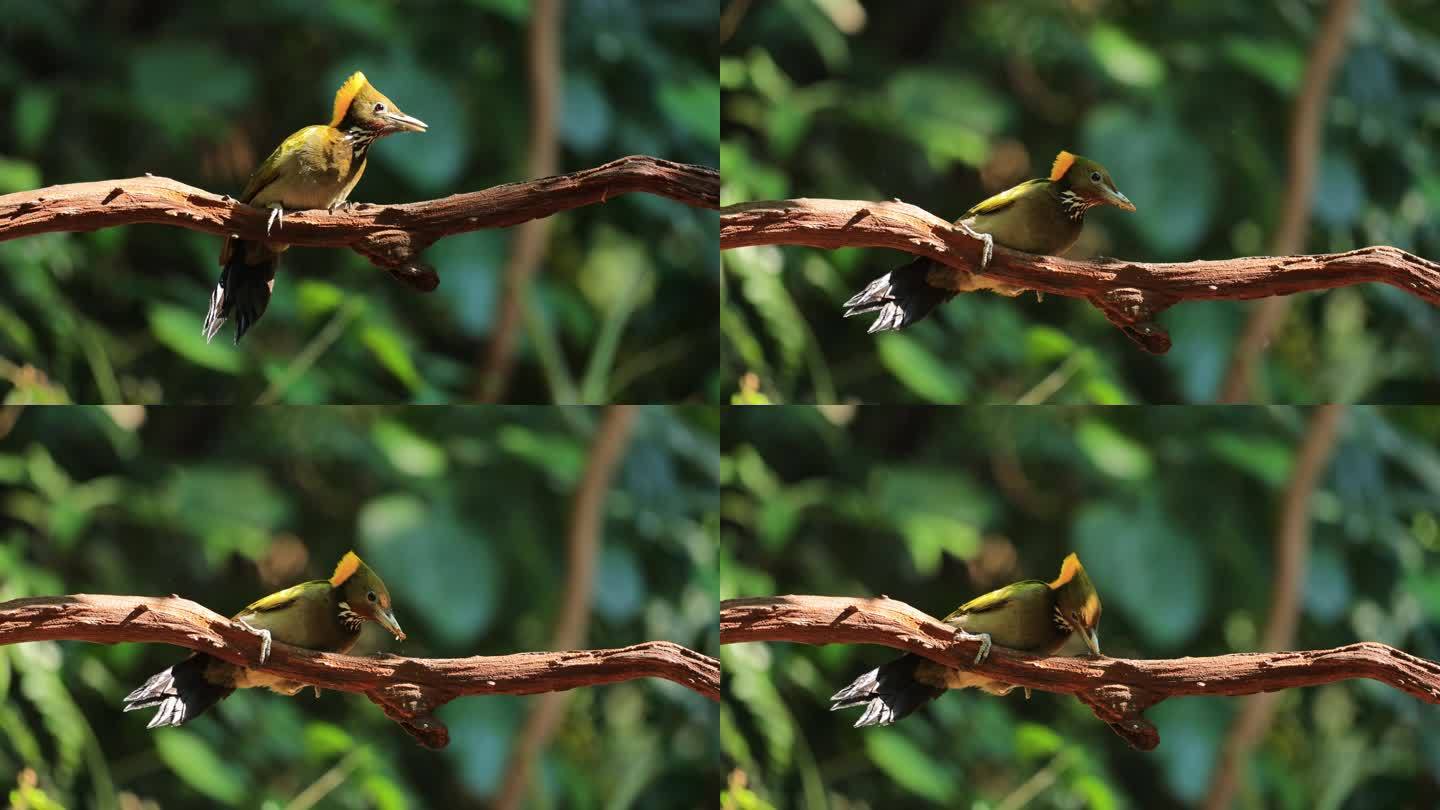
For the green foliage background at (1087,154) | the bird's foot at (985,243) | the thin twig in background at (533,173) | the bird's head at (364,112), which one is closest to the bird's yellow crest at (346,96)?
the bird's head at (364,112)

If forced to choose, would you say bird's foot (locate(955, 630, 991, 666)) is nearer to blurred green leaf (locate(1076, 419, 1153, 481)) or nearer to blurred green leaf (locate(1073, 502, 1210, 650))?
blurred green leaf (locate(1073, 502, 1210, 650))

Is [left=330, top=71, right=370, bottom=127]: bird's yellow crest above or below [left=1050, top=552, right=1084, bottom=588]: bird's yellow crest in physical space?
above

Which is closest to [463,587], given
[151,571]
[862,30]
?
[151,571]

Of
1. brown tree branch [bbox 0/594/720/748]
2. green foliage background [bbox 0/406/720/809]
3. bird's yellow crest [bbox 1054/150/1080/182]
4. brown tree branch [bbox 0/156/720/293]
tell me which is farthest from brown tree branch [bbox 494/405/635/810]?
bird's yellow crest [bbox 1054/150/1080/182]

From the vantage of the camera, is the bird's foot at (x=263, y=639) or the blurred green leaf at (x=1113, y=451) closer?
the bird's foot at (x=263, y=639)

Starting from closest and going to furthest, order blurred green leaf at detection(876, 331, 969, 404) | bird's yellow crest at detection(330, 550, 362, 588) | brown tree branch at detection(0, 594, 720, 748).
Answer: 1. brown tree branch at detection(0, 594, 720, 748)
2. bird's yellow crest at detection(330, 550, 362, 588)
3. blurred green leaf at detection(876, 331, 969, 404)

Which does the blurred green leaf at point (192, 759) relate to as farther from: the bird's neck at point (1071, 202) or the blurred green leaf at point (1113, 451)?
the bird's neck at point (1071, 202)

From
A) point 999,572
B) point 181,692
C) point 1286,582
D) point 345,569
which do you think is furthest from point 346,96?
point 1286,582
